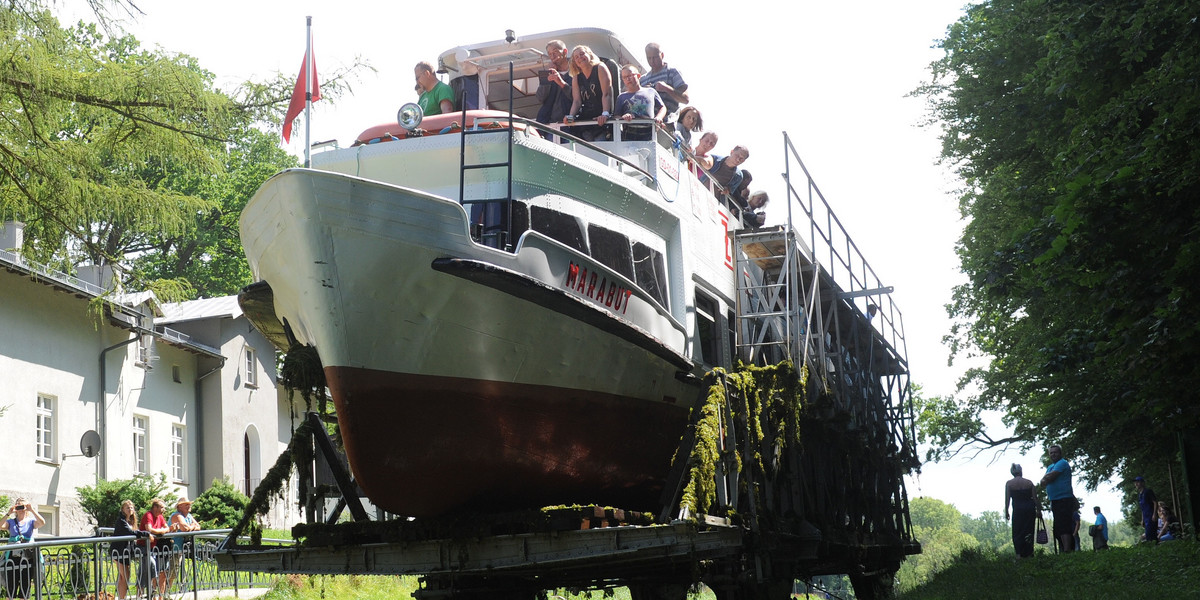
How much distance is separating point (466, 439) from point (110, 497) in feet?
58.1

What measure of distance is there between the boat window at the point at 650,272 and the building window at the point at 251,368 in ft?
75.1

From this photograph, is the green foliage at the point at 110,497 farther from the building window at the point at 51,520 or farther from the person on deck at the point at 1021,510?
the person on deck at the point at 1021,510

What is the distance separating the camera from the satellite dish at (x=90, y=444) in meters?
23.7

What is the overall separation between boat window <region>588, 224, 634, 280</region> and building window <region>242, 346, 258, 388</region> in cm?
2319

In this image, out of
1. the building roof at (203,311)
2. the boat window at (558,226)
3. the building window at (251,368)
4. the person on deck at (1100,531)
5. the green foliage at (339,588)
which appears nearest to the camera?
the boat window at (558,226)

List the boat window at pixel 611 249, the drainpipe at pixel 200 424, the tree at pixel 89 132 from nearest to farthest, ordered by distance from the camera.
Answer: the boat window at pixel 611 249 < the tree at pixel 89 132 < the drainpipe at pixel 200 424

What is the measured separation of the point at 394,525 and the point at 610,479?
190 cm

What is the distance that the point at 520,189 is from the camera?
9.96 m

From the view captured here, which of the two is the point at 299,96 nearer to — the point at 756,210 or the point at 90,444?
the point at 756,210

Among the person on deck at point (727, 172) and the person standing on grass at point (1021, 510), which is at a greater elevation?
the person on deck at point (727, 172)

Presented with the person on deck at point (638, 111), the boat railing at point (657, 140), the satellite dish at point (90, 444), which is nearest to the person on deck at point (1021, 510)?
the boat railing at point (657, 140)

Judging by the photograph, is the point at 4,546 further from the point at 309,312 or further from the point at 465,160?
the point at 465,160

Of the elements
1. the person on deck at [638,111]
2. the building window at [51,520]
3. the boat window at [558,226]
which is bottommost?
the building window at [51,520]

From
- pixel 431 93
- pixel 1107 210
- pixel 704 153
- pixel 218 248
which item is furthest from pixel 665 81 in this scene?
pixel 218 248
